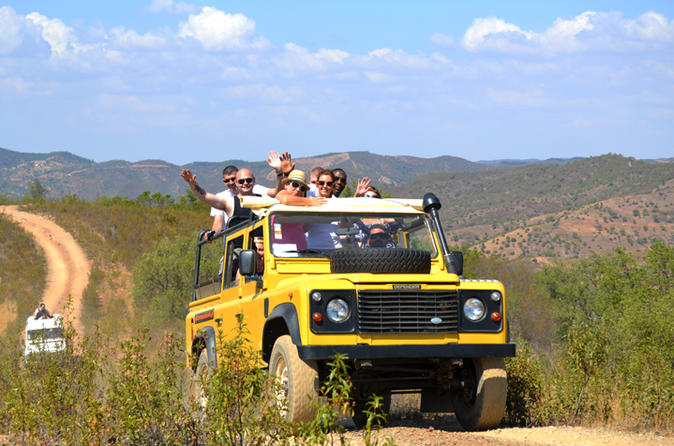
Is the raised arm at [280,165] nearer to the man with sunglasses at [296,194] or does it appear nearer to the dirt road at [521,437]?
the man with sunglasses at [296,194]

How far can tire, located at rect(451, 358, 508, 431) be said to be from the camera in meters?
7.36

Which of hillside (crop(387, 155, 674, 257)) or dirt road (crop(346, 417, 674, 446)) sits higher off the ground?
hillside (crop(387, 155, 674, 257))

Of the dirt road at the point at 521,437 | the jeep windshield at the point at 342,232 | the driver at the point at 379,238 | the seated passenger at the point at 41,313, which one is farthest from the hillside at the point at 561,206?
the dirt road at the point at 521,437

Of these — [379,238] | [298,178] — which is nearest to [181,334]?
[298,178]

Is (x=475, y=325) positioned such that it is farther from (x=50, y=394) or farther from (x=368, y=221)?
(x=50, y=394)

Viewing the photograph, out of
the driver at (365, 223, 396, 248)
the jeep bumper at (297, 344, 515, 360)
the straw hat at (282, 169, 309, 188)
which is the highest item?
the straw hat at (282, 169, 309, 188)

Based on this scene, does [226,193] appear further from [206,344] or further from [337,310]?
[337,310]

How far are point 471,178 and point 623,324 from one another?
117159 millimetres

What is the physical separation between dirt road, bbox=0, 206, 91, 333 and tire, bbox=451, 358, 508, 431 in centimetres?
2104

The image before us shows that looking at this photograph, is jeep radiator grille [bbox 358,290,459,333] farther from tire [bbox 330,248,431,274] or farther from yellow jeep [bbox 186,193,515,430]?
tire [bbox 330,248,431,274]

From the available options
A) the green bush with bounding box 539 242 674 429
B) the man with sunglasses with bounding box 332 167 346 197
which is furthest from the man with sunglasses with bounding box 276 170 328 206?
the green bush with bounding box 539 242 674 429

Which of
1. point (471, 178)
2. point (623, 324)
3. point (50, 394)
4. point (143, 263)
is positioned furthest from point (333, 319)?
point (471, 178)

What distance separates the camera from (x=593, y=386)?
28.9 feet

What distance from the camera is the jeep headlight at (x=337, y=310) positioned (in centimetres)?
688
